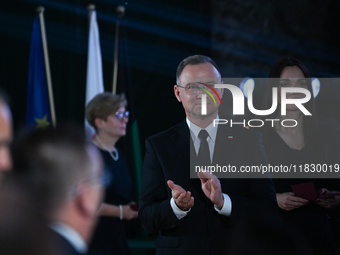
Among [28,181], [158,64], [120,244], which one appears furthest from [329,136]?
[158,64]

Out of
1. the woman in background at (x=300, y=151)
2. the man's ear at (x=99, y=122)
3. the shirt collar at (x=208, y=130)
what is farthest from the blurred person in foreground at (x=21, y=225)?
the man's ear at (x=99, y=122)

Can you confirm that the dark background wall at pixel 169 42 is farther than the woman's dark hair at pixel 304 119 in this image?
Yes

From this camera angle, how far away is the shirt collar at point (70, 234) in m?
0.91

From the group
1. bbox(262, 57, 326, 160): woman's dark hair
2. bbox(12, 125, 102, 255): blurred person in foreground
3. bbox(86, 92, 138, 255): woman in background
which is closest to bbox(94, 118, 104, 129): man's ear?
bbox(86, 92, 138, 255): woman in background

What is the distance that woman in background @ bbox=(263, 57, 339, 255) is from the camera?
7.52 ft

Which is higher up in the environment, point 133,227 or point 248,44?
point 248,44

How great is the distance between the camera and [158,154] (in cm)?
189

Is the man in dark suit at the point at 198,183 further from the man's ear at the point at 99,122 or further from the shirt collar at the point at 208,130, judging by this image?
the man's ear at the point at 99,122

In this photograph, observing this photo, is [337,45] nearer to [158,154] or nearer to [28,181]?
[158,154]

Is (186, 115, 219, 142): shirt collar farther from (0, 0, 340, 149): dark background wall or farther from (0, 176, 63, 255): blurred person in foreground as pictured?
(0, 0, 340, 149): dark background wall

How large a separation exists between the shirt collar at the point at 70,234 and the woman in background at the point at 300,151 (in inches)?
62.6

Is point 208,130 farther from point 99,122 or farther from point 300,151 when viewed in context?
point 99,122

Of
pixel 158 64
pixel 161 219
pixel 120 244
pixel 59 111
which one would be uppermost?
pixel 158 64

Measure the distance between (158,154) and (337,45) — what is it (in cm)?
378
